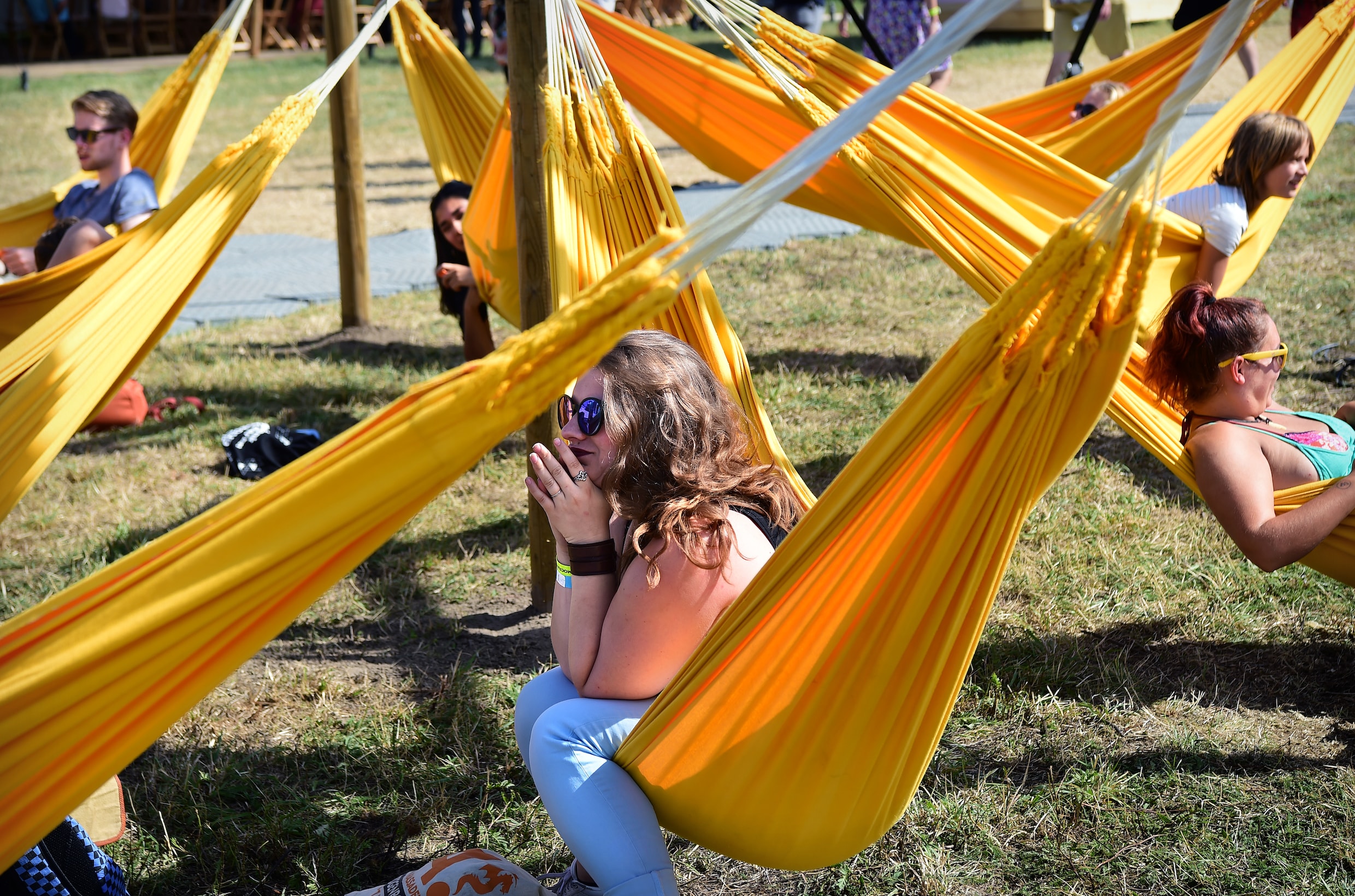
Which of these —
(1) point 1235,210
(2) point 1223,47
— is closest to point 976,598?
(2) point 1223,47

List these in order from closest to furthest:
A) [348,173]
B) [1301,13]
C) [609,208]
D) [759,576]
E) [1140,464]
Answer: [759,576]
[609,208]
[1140,464]
[348,173]
[1301,13]

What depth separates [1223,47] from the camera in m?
1.17

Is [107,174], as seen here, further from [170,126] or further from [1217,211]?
[1217,211]

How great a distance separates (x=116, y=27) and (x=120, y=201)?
1336 cm

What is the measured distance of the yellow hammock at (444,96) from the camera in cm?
379

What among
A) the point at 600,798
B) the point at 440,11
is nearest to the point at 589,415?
the point at 600,798

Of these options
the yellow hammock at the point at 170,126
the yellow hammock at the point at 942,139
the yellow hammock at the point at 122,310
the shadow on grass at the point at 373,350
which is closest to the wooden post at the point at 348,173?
the shadow on grass at the point at 373,350

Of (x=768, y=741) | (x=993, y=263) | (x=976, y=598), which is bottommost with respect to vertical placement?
(x=768, y=741)

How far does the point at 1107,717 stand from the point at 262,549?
5.18 feet

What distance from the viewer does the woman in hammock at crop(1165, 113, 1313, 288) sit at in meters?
2.78

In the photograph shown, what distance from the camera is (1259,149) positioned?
282 cm

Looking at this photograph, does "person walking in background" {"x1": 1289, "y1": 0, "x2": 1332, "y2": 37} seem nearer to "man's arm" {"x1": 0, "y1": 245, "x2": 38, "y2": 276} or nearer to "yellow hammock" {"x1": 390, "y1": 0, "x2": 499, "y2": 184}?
"yellow hammock" {"x1": 390, "y1": 0, "x2": 499, "y2": 184}

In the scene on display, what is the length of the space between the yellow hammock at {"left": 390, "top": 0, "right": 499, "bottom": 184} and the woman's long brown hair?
Answer: 247 centimetres

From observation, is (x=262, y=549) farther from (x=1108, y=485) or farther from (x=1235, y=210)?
(x=1235, y=210)
